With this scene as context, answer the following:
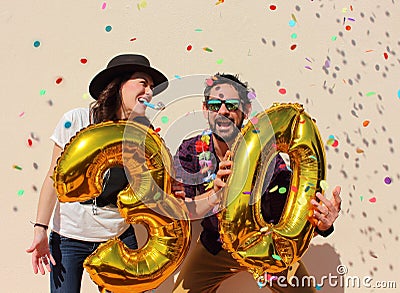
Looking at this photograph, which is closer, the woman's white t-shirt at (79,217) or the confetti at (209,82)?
the woman's white t-shirt at (79,217)

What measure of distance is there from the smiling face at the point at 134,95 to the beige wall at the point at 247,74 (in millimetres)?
376

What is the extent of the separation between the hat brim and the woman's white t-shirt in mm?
148

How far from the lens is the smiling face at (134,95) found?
7.04ft

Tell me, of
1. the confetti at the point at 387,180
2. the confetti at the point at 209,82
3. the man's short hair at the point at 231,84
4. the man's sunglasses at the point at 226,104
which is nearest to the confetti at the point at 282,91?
the man's short hair at the point at 231,84

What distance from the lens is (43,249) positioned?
2.14 meters

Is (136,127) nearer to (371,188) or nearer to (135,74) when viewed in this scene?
(135,74)

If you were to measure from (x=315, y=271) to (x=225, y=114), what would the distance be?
105 cm

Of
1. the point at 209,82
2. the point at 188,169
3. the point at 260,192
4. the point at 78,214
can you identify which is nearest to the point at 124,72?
the point at 209,82

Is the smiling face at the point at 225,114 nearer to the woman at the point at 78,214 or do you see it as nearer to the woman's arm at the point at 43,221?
the woman at the point at 78,214

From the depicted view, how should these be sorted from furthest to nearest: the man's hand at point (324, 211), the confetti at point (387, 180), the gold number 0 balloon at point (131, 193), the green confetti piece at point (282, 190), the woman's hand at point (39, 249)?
1. the confetti at point (387, 180)
2. the green confetti piece at point (282, 190)
3. the woman's hand at point (39, 249)
4. the man's hand at point (324, 211)
5. the gold number 0 balloon at point (131, 193)

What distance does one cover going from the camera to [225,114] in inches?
84.0

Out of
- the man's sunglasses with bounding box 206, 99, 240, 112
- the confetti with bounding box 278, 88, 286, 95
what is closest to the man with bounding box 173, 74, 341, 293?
the man's sunglasses with bounding box 206, 99, 240, 112

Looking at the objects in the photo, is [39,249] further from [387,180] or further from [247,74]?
[387,180]

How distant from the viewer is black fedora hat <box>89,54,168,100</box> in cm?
221
